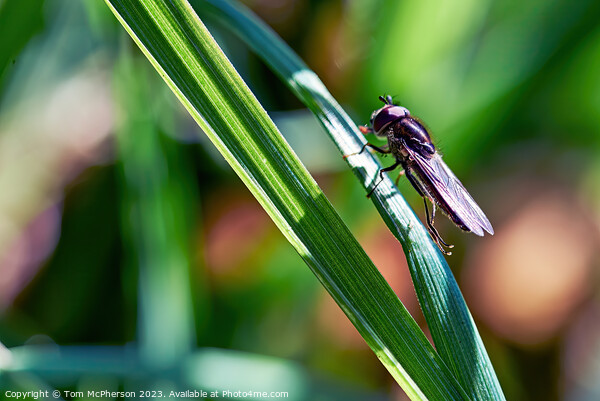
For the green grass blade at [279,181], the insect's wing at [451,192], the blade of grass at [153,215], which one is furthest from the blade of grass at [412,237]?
the blade of grass at [153,215]

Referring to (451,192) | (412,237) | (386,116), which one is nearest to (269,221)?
(386,116)

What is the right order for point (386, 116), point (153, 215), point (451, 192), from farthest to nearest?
point (153, 215) < point (386, 116) < point (451, 192)

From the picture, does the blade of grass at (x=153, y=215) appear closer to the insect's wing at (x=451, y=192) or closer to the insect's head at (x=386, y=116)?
the insect's head at (x=386, y=116)

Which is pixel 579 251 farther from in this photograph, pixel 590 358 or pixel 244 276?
pixel 244 276

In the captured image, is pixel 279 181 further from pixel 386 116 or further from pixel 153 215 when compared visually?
pixel 153 215

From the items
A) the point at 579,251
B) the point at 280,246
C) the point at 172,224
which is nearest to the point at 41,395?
the point at 172,224

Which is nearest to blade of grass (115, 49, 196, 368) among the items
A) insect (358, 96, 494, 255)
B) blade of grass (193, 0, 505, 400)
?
blade of grass (193, 0, 505, 400)
